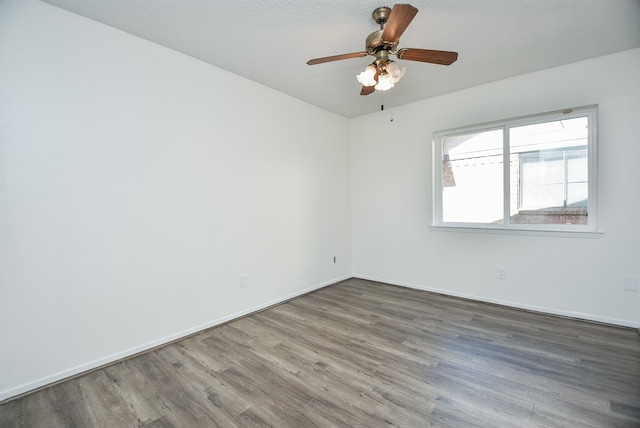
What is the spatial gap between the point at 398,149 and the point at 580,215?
2110 mm

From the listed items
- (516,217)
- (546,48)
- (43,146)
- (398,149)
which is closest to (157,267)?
(43,146)

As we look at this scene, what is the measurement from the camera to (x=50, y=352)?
1899 millimetres

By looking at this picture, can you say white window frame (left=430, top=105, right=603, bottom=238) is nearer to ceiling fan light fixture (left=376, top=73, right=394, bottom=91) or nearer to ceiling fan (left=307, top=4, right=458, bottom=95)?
ceiling fan (left=307, top=4, right=458, bottom=95)

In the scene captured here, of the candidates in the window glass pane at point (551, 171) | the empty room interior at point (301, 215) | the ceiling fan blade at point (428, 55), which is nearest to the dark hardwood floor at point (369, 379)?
the empty room interior at point (301, 215)

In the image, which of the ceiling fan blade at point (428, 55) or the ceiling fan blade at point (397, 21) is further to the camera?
the ceiling fan blade at point (428, 55)

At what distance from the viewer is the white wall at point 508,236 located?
100 inches

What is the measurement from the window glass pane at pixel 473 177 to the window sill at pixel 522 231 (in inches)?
5.5

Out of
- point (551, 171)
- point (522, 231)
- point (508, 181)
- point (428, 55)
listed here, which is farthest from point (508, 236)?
point (428, 55)

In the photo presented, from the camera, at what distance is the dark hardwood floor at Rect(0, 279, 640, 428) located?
1.57 m

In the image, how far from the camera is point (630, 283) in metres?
2.54

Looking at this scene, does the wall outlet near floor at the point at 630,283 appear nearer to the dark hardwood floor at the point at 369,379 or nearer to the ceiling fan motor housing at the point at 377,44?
the dark hardwood floor at the point at 369,379

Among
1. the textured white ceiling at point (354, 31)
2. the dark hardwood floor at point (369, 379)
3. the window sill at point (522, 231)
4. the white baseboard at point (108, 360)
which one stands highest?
the textured white ceiling at point (354, 31)

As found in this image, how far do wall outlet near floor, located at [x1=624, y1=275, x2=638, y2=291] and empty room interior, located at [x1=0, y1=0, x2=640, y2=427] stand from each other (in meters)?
0.03

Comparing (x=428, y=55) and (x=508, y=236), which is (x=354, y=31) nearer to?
(x=428, y=55)
